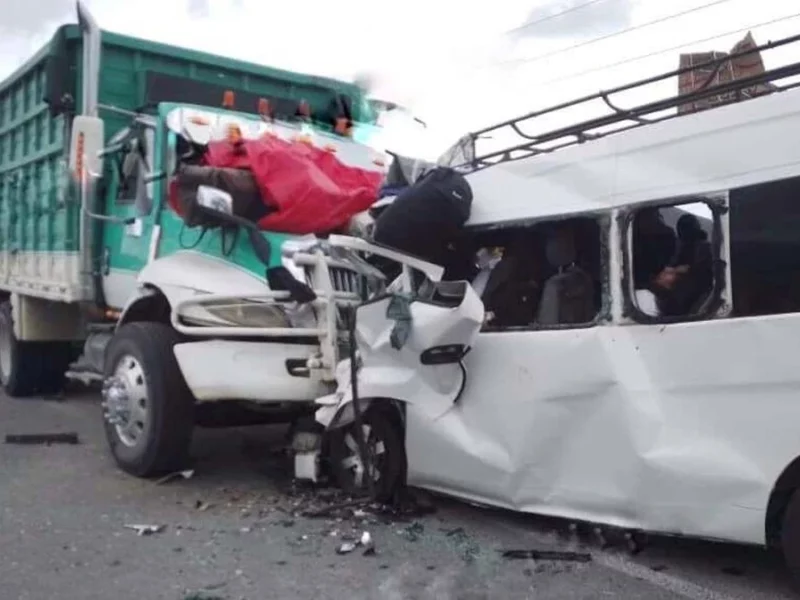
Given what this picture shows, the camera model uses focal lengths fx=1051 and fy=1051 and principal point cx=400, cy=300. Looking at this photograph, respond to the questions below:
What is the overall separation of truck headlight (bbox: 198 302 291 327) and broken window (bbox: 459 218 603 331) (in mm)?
1245

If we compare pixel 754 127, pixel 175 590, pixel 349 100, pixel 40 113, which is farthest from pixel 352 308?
pixel 40 113

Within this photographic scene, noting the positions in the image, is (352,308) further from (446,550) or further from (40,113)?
(40,113)

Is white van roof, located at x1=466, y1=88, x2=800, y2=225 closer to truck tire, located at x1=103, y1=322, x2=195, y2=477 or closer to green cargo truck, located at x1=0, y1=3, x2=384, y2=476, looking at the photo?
green cargo truck, located at x1=0, y1=3, x2=384, y2=476

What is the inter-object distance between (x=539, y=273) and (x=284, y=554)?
1.95m

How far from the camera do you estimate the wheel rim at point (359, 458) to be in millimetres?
6000

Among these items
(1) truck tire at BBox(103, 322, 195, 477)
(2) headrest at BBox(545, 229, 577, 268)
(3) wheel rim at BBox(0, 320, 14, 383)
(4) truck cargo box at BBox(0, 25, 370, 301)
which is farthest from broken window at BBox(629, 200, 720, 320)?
(3) wheel rim at BBox(0, 320, 14, 383)

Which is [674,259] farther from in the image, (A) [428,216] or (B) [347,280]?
(B) [347,280]

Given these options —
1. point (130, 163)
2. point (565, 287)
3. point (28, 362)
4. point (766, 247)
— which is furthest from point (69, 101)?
point (766, 247)

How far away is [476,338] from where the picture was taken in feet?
17.9

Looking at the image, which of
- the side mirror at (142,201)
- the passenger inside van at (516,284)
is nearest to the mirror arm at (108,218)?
the side mirror at (142,201)

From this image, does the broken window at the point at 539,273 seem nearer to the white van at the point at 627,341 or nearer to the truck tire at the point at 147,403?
the white van at the point at 627,341

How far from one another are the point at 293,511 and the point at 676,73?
3.21 metres

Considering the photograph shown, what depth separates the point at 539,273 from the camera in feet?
18.1

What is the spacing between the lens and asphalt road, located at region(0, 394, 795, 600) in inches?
186
